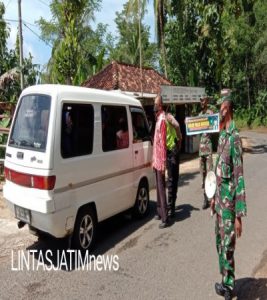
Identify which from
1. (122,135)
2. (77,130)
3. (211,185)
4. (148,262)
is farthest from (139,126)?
(211,185)

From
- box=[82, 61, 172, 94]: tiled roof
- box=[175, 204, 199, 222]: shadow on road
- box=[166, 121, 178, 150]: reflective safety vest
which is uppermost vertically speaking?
box=[82, 61, 172, 94]: tiled roof

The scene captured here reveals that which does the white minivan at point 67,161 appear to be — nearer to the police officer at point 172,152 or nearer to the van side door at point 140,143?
the van side door at point 140,143

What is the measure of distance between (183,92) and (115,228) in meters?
10.1

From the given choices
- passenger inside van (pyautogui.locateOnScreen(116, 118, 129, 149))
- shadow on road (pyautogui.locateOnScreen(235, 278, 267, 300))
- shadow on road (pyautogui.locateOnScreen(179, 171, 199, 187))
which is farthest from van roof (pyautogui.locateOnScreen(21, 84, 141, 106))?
shadow on road (pyautogui.locateOnScreen(179, 171, 199, 187))

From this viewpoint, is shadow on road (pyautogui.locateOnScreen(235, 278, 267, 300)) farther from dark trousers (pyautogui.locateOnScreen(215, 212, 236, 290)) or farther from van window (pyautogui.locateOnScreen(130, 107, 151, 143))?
van window (pyautogui.locateOnScreen(130, 107, 151, 143))

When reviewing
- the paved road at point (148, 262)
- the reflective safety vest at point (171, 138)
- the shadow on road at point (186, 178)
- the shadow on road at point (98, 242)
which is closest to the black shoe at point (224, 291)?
the paved road at point (148, 262)

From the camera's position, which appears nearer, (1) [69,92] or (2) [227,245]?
(2) [227,245]

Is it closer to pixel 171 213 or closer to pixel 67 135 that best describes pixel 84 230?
pixel 67 135

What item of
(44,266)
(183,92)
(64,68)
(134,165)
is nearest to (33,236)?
(44,266)

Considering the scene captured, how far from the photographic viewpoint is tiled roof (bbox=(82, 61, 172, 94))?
1583 centimetres

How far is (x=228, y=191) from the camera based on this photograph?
14.5 feet

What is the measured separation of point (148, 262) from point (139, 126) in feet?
8.66

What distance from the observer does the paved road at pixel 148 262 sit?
4.88 metres

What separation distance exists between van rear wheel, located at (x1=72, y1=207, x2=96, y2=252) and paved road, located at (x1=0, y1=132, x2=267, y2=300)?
217 mm
